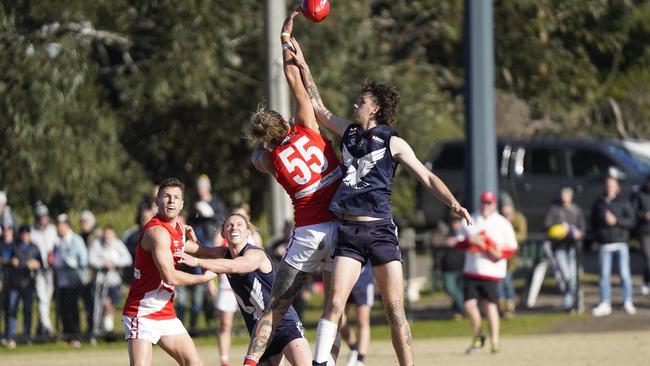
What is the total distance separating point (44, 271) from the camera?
19.3 m

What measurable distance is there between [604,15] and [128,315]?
26.1 metres

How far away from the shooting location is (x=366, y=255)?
10.6 m

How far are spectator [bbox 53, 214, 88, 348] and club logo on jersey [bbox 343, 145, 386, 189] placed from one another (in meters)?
9.50

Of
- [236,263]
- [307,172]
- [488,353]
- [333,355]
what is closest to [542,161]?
[488,353]

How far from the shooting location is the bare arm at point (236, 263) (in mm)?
10039

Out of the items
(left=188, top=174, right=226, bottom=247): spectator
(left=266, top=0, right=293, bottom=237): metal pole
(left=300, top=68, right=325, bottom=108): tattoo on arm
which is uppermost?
(left=266, top=0, right=293, bottom=237): metal pole

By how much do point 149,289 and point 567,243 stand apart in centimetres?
1140

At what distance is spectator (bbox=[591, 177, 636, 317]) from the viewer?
65.8 feet

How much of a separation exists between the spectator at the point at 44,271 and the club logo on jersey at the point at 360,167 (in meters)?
9.66

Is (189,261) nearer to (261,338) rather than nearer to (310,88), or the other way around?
(261,338)

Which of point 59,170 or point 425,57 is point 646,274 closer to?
point 59,170

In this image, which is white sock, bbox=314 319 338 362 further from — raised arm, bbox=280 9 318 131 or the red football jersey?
raised arm, bbox=280 9 318 131

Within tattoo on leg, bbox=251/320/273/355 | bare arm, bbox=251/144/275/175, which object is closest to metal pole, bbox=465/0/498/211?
bare arm, bbox=251/144/275/175

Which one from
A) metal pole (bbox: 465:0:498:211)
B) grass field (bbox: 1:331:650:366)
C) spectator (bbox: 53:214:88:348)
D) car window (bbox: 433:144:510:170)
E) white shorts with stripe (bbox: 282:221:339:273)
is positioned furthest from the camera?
car window (bbox: 433:144:510:170)
